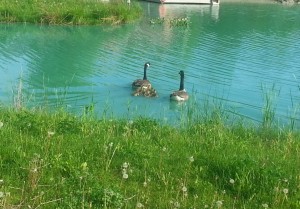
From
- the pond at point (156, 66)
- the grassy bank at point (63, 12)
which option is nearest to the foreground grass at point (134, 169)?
the pond at point (156, 66)

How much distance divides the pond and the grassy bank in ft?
2.89

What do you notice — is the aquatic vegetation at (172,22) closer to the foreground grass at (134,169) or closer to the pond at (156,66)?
the pond at (156,66)

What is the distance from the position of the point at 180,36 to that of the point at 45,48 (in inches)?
313

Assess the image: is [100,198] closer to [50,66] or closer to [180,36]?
[50,66]

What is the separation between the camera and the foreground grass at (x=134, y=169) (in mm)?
4875

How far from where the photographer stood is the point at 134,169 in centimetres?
573

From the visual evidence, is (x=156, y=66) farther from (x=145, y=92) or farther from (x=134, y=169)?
(x=134, y=169)

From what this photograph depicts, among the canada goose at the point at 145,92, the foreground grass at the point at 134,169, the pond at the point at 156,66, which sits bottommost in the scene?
the pond at the point at 156,66

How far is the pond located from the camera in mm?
14109

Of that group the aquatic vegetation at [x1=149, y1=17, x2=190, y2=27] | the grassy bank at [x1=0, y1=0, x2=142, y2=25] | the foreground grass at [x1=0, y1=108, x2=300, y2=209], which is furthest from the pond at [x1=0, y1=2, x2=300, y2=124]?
the foreground grass at [x1=0, y1=108, x2=300, y2=209]

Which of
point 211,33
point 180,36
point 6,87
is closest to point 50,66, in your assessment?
point 6,87

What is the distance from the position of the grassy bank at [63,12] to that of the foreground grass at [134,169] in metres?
21.4

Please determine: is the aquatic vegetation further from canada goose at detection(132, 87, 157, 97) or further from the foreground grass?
the foreground grass

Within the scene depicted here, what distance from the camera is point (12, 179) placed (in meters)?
5.27
